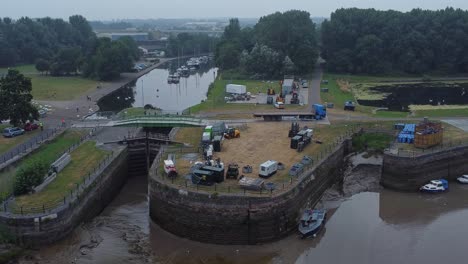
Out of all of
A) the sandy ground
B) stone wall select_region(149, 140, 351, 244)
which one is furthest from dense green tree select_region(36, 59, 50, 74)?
stone wall select_region(149, 140, 351, 244)

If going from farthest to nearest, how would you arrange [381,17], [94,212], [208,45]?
[208,45] → [381,17] → [94,212]

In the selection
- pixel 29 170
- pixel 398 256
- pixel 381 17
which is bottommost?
pixel 398 256

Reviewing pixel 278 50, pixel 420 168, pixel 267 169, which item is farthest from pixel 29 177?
pixel 278 50

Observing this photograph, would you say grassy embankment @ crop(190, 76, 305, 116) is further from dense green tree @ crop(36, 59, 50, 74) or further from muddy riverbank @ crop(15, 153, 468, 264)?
dense green tree @ crop(36, 59, 50, 74)

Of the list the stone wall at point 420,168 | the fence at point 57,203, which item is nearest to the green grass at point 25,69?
the fence at point 57,203

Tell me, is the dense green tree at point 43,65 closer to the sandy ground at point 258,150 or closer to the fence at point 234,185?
the sandy ground at point 258,150

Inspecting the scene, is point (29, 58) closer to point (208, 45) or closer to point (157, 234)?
point (208, 45)

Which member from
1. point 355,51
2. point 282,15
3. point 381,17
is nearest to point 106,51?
point 282,15
